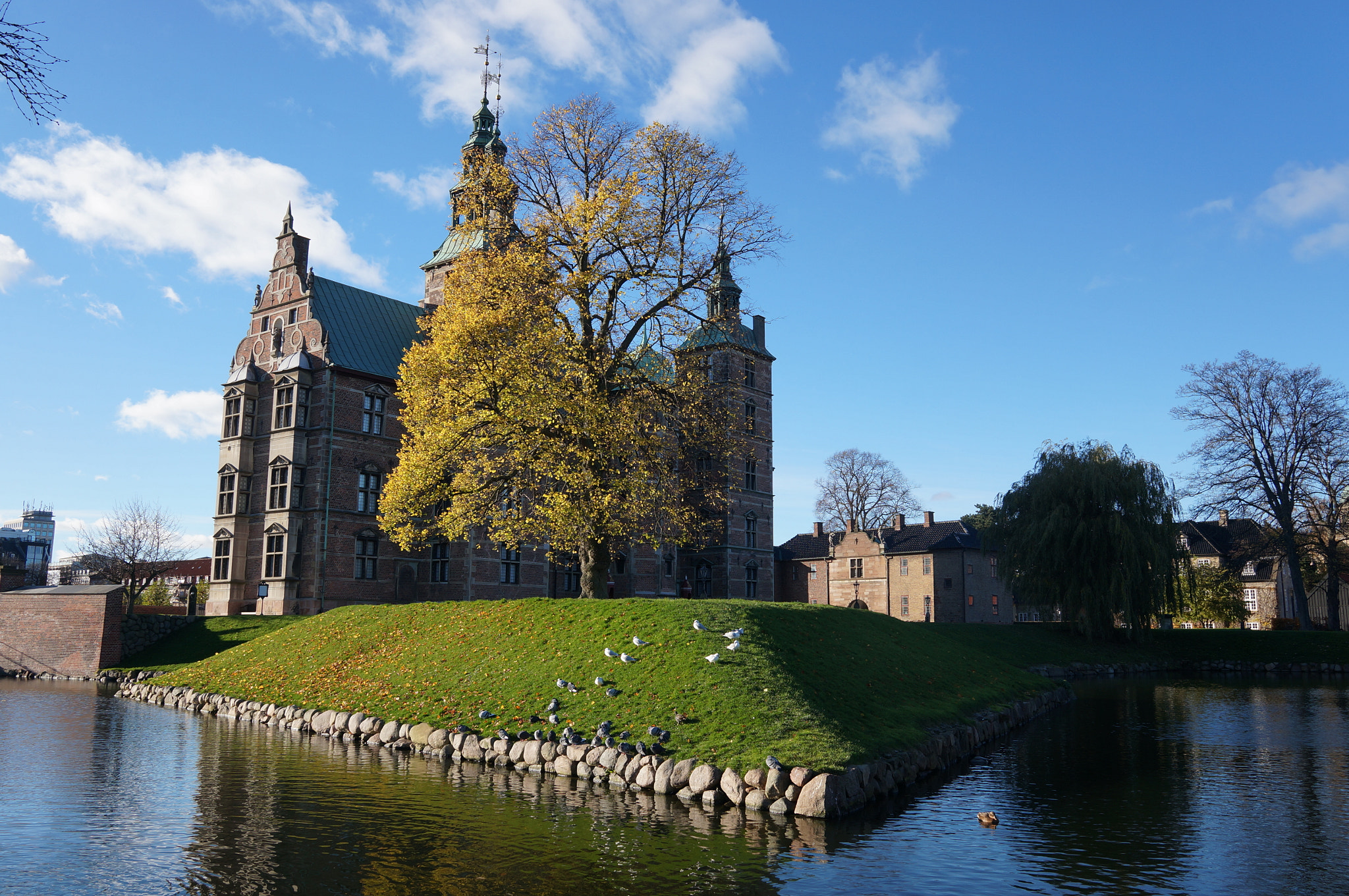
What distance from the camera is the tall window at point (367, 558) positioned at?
45531mm

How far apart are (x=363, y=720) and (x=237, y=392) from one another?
30.2m

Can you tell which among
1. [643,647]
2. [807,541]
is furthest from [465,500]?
[807,541]

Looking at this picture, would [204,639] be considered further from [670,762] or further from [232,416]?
[670,762]

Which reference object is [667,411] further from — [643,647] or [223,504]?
[223,504]

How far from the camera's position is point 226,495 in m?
47.1

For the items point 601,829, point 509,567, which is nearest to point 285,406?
point 509,567

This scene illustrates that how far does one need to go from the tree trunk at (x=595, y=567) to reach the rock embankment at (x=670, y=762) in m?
8.17

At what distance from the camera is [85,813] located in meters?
14.4

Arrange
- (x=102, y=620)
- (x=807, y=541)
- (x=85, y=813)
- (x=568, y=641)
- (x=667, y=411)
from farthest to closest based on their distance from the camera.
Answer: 1. (x=807, y=541)
2. (x=102, y=620)
3. (x=667, y=411)
4. (x=568, y=641)
5. (x=85, y=813)

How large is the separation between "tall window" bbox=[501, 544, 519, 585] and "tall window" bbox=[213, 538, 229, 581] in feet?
43.7

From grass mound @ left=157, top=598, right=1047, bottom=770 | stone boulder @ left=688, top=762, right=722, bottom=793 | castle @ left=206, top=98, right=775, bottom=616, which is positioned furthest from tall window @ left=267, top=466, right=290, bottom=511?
stone boulder @ left=688, top=762, right=722, bottom=793

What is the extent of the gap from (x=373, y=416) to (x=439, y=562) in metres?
8.20

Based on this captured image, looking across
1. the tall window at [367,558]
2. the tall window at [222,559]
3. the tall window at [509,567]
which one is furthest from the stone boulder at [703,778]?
the tall window at [222,559]

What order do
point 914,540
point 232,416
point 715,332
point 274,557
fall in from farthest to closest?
point 914,540, point 232,416, point 274,557, point 715,332
